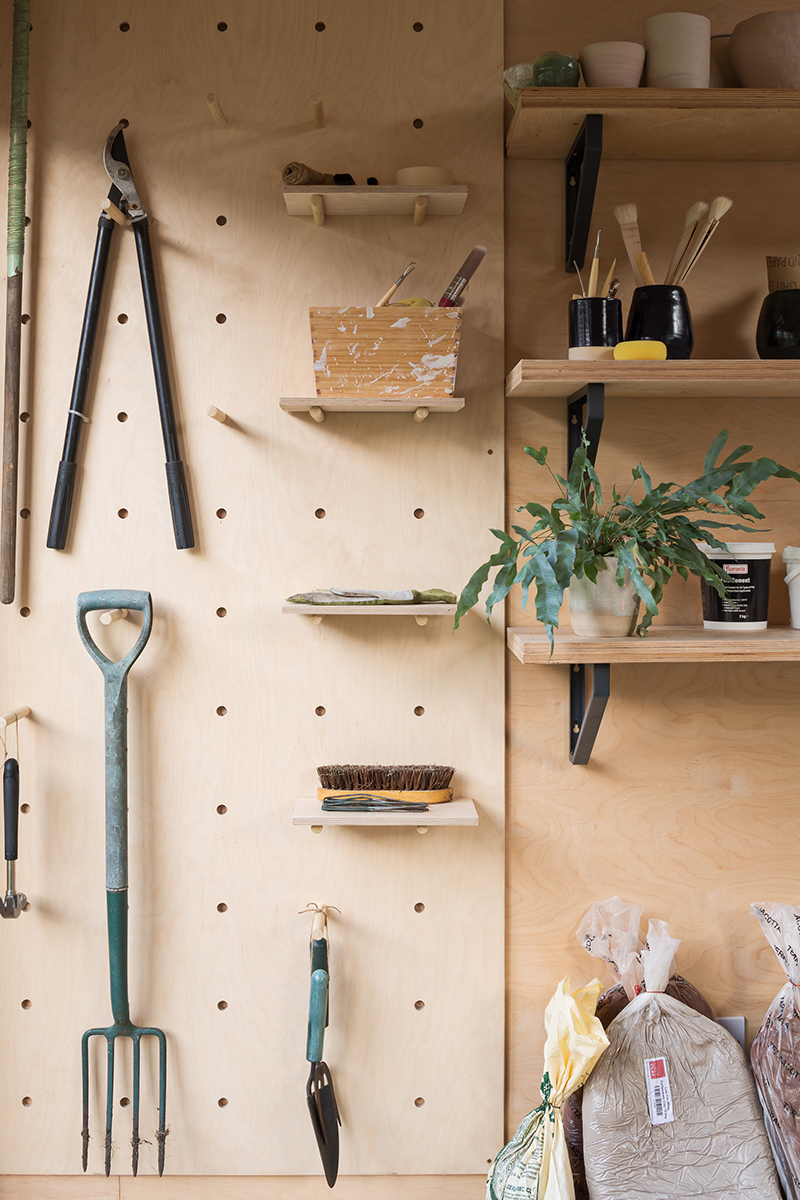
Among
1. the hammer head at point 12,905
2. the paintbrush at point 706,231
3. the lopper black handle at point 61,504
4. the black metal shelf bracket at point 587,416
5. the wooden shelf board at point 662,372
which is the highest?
the paintbrush at point 706,231

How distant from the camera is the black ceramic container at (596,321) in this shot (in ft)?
4.58

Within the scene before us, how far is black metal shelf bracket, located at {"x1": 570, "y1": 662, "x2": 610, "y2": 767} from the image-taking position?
1365mm

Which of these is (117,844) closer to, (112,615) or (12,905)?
(12,905)

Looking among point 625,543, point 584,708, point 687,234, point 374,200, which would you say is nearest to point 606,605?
point 625,543

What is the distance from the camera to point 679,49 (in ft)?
4.54

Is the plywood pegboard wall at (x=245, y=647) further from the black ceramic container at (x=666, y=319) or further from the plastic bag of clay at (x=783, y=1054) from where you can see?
the plastic bag of clay at (x=783, y=1054)

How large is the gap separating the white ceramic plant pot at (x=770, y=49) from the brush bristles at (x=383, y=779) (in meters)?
1.28

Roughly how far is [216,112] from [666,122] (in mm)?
768

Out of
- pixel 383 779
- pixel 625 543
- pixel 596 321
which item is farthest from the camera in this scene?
pixel 383 779

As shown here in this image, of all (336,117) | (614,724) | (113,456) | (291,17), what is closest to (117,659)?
(113,456)

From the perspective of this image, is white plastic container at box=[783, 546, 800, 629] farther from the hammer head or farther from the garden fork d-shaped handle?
the hammer head

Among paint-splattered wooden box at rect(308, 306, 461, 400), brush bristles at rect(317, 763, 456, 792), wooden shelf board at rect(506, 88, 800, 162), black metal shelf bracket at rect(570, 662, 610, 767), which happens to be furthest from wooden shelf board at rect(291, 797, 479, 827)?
wooden shelf board at rect(506, 88, 800, 162)

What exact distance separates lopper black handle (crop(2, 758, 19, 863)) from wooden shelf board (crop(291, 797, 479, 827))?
503 millimetres

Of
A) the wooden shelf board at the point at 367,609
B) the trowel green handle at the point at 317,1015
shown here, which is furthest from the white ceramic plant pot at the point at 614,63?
the trowel green handle at the point at 317,1015
